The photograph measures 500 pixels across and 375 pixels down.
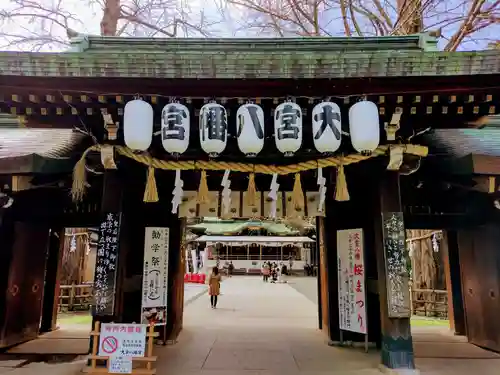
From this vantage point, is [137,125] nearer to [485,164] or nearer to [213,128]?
[213,128]

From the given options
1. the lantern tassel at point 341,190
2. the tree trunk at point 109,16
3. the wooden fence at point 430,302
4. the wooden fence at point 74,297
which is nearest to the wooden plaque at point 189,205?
the lantern tassel at point 341,190

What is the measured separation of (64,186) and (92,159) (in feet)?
4.32

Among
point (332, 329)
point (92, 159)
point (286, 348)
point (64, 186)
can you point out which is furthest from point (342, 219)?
point (64, 186)

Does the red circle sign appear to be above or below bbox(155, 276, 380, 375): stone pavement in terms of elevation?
above

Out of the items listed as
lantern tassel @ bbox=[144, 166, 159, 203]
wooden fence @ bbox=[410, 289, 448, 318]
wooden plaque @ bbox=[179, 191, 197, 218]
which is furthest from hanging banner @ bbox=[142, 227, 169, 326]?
wooden fence @ bbox=[410, 289, 448, 318]

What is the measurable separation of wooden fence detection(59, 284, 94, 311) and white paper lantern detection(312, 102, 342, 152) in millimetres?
10221

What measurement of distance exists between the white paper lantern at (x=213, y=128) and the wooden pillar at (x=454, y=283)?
20.7 feet

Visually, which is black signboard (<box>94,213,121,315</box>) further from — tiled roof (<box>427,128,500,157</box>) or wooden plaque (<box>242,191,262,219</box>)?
tiled roof (<box>427,128,500,157</box>)

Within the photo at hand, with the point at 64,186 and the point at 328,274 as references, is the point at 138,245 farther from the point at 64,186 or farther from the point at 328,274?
the point at 328,274

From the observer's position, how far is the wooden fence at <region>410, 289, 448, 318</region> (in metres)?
11.3

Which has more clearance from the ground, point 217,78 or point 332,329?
point 217,78

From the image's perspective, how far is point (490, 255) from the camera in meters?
6.91

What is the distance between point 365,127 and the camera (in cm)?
478

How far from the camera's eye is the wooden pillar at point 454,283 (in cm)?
834
